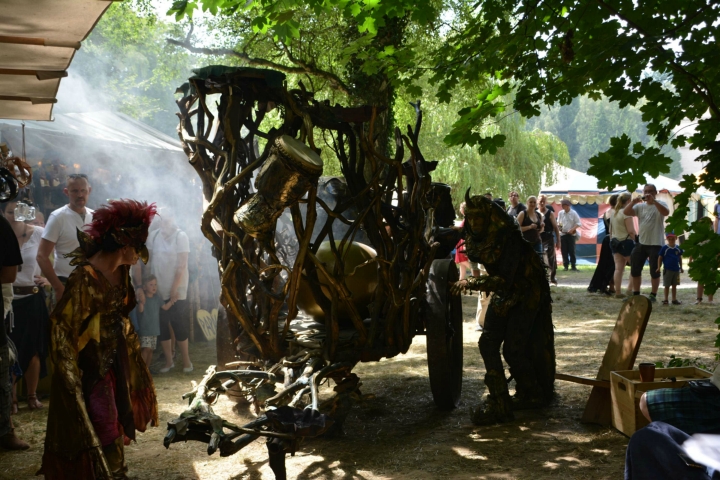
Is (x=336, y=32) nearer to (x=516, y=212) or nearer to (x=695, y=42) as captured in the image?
(x=516, y=212)

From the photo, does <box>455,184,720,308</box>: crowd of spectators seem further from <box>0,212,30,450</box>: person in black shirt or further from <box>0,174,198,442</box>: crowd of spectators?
<box>0,212,30,450</box>: person in black shirt

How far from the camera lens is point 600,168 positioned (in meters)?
3.99

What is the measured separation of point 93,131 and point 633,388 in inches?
308

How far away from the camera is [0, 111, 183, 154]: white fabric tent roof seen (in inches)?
347

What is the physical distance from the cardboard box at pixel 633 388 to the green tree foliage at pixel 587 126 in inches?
2884

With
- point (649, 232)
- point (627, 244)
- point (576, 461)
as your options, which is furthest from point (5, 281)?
point (627, 244)

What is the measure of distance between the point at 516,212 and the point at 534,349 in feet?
25.3

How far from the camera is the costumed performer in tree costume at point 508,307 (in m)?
5.19

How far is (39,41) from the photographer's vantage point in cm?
380

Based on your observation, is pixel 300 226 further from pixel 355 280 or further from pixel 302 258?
pixel 355 280

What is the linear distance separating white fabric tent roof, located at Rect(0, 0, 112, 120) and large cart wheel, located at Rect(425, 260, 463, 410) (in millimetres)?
2997

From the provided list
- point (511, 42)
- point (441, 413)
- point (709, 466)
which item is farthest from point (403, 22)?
point (709, 466)

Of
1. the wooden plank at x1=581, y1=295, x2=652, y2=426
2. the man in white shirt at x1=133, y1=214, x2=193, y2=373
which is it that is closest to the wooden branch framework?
the wooden plank at x1=581, y1=295, x2=652, y2=426

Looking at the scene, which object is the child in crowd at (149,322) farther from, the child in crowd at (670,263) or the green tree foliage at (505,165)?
the green tree foliage at (505,165)
